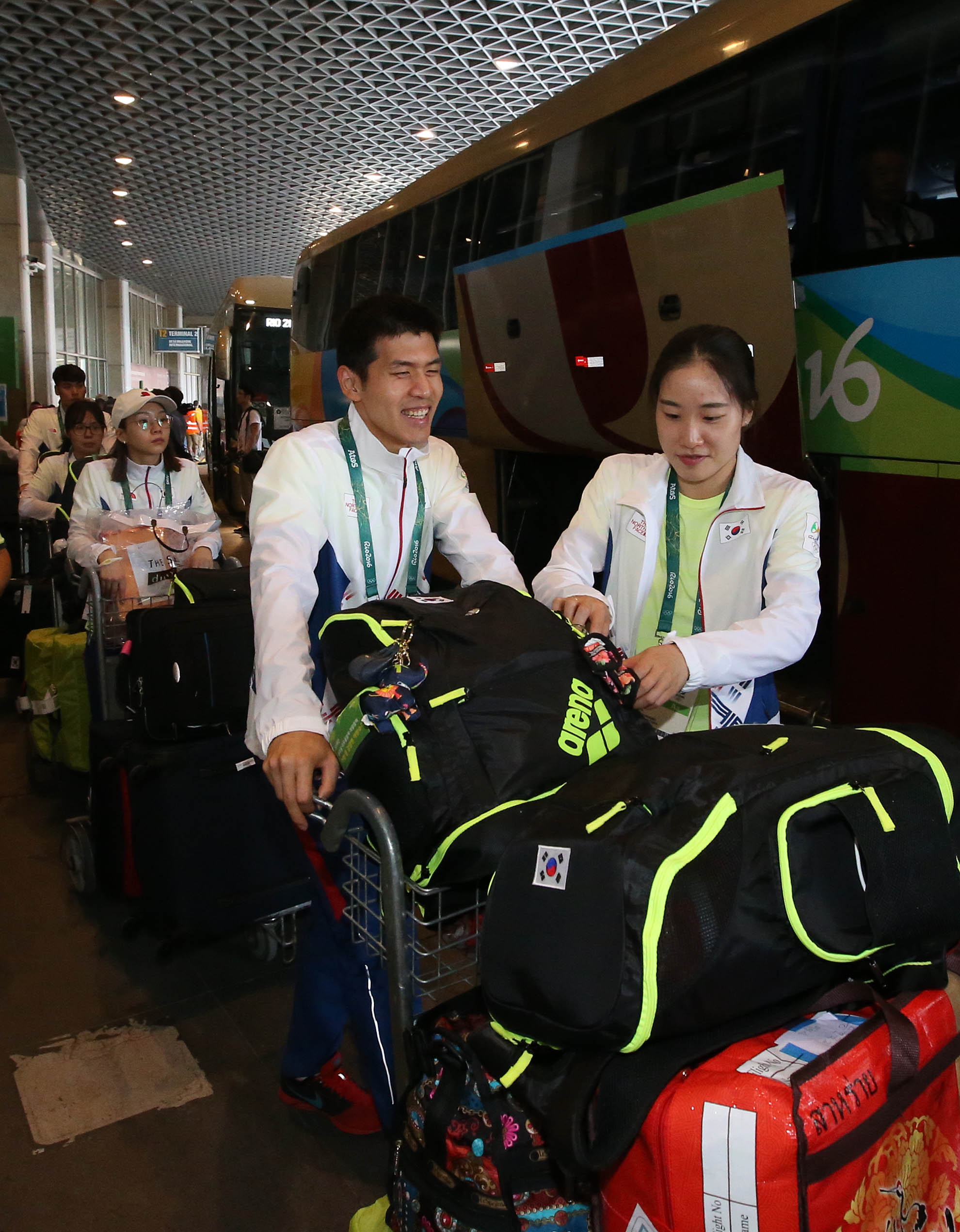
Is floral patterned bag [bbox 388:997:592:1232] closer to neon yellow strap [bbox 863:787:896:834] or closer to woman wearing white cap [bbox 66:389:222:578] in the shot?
neon yellow strap [bbox 863:787:896:834]

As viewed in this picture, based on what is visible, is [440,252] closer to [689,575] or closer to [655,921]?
[689,575]

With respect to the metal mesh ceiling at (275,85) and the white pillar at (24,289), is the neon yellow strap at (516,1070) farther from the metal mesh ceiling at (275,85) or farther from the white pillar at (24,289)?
the white pillar at (24,289)

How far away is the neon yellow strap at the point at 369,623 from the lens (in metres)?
1.64

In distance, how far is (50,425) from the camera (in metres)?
8.23

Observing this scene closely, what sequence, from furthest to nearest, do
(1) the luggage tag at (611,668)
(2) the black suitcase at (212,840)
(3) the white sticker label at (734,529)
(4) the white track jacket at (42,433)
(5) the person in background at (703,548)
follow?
1. (4) the white track jacket at (42,433)
2. (2) the black suitcase at (212,840)
3. (3) the white sticker label at (734,529)
4. (5) the person in background at (703,548)
5. (1) the luggage tag at (611,668)

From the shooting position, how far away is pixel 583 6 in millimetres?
10047

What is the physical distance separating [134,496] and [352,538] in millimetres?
2583

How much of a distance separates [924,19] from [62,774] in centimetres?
470

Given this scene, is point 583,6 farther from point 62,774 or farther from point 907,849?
point 907,849

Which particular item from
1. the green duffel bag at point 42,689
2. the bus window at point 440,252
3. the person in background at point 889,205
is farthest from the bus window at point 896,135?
the green duffel bag at point 42,689

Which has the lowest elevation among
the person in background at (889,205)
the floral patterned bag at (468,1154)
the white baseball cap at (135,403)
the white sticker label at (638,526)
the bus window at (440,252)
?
the floral patterned bag at (468,1154)

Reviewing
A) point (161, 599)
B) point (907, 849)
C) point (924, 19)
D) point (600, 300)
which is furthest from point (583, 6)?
point (907, 849)

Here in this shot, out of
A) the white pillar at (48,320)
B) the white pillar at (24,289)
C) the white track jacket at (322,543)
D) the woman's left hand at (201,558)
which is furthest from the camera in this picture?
the white pillar at (48,320)

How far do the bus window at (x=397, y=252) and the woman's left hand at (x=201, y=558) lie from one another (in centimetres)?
382
